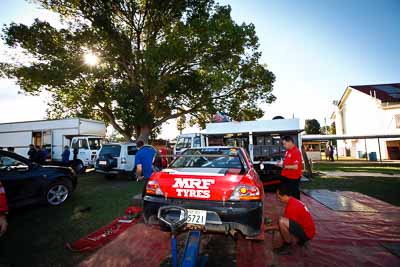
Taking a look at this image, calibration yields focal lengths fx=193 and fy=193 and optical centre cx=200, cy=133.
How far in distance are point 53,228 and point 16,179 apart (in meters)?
1.66

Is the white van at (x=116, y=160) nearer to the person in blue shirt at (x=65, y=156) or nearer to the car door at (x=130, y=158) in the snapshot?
the car door at (x=130, y=158)

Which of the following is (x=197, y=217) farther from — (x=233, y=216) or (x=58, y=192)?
(x=58, y=192)

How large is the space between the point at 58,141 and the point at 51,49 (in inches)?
242

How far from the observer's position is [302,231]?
2.62 meters

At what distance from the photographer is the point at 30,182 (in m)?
4.58

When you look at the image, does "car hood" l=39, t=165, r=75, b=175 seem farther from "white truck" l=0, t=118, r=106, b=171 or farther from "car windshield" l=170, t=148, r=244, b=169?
"white truck" l=0, t=118, r=106, b=171

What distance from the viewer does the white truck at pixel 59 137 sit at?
1165 cm

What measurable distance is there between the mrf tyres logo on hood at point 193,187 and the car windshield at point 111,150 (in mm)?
7550

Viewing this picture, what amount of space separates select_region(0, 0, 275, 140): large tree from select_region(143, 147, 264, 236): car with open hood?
34.7 feet

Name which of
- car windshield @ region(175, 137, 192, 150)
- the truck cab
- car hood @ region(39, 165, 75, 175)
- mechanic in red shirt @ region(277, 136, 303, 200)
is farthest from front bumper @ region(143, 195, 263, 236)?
the truck cab

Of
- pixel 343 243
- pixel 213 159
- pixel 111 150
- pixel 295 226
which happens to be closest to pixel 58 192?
pixel 111 150

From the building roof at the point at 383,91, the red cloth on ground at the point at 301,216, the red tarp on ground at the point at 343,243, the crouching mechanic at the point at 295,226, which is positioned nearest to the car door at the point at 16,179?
the red tarp on ground at the point at 343,243

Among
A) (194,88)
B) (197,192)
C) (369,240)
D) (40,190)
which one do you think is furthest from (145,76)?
(369,240)

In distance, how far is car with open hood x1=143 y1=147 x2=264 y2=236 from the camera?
2.26 m
